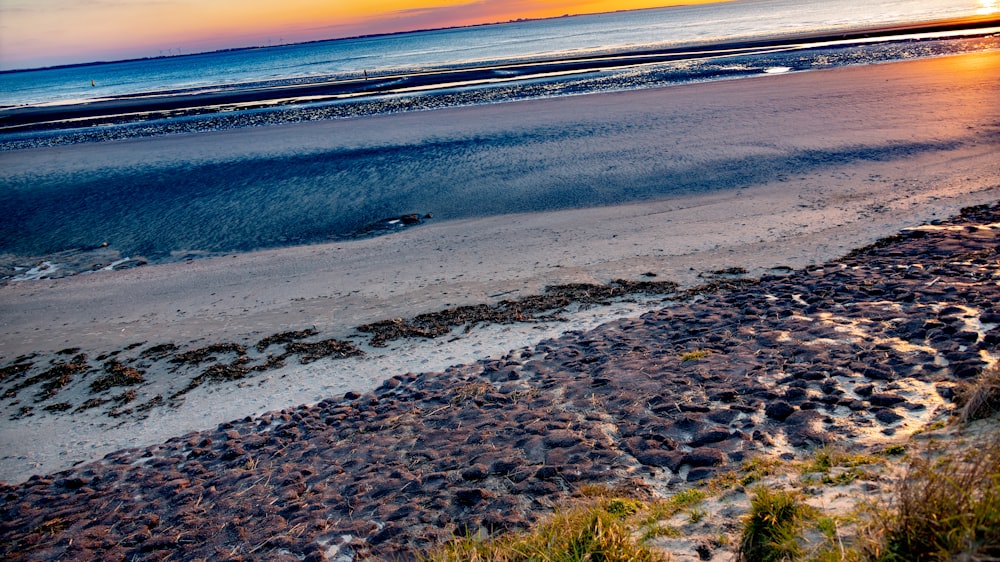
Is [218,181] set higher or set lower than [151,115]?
lower

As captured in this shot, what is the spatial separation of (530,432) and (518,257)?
6.83 metres

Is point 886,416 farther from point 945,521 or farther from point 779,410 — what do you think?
point 945,521

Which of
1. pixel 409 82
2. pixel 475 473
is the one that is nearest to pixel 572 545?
pixel 475 473

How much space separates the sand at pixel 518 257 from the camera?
8516 mm

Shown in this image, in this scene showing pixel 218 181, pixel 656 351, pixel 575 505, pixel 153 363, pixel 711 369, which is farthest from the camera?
pixel 218 181

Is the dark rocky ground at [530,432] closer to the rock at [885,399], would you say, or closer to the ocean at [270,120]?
the rock at [885,399]

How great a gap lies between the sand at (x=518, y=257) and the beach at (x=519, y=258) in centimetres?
5

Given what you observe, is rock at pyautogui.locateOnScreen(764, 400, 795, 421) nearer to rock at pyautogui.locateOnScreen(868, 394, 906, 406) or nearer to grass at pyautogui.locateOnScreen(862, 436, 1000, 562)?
rock at pyautogui.locateOnScreen(868, 394, 906, 406)

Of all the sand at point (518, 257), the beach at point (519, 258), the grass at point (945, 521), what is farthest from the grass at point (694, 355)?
the grass at point (945, 521)

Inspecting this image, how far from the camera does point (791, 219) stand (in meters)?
12.8

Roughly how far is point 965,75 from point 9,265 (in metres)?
34.6

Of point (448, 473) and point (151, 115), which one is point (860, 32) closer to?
point (151, 115)

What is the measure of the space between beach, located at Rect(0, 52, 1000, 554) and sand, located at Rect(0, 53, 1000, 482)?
0.05m

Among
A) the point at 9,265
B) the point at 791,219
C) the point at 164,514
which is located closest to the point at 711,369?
the point at 164,514
